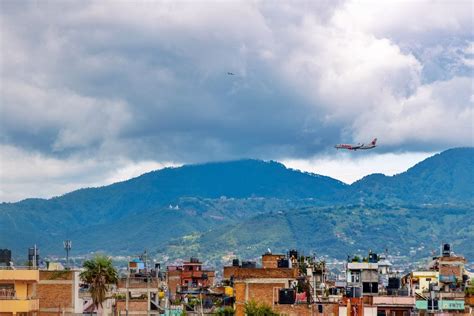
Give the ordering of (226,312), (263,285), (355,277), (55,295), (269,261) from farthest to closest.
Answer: (269,261) < (355,277) < (226,312) < (263,285) < (55,295)

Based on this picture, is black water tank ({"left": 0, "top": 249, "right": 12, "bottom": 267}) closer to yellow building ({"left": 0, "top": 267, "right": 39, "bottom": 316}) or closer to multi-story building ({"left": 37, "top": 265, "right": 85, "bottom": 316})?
multi-story building ({"left": 37, "top": 265, "right": 85, "bottom": 316})

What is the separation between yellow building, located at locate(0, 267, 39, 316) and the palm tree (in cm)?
1442

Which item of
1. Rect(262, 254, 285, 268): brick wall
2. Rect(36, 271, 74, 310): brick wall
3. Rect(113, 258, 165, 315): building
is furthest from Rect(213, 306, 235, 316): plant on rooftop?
Rect(262, 254, 285, 268): brick wall

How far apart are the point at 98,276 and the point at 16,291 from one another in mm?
16807

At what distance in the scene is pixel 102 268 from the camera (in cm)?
11519

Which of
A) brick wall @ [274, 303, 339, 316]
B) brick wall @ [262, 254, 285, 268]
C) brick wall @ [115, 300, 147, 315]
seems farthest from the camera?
brick wall @ [262, 254, 285, 268]

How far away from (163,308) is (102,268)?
27303mm

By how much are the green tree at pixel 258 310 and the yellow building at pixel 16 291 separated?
83.3 feet

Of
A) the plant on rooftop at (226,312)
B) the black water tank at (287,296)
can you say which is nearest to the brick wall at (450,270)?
the plant on rooftop at (226,312)

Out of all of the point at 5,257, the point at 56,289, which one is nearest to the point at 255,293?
the point at 56,289

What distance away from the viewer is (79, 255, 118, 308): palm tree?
376 ft

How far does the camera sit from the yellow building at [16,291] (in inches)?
3829

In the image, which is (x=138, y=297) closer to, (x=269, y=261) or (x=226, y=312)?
(x=226, y=312)

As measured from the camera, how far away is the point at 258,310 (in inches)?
4710
